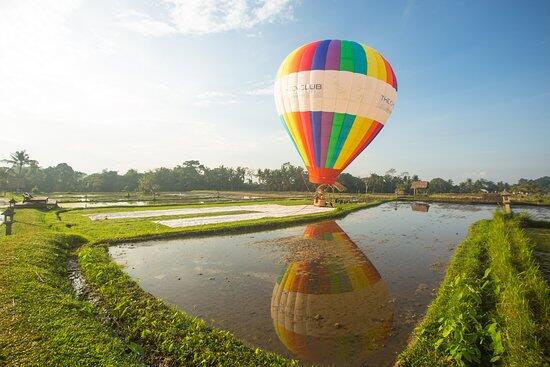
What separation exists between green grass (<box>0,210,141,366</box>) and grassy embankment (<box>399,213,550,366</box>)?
5155 millimetres

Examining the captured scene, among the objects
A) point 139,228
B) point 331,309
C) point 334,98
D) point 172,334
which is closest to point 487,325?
point 331,309

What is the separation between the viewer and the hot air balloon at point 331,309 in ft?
20.5

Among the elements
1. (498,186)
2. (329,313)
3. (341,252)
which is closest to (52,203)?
(341,252)

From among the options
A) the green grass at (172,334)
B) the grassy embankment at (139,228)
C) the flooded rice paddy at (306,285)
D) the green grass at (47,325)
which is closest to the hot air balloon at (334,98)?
the grassy embankment at (139,228)

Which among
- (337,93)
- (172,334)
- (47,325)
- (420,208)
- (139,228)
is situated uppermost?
(337,93)

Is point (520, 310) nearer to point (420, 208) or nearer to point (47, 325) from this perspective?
point (47, 325)

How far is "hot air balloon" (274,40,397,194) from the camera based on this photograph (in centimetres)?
2042

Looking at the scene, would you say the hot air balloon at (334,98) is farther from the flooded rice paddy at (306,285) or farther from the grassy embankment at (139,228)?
the flooded rice paddy at (306,285)

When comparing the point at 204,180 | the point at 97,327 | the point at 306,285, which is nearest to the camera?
the point at 97,327

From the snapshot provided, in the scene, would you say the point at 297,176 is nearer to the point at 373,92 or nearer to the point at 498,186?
the point at 498,186

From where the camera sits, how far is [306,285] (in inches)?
378

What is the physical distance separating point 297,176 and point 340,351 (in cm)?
7717

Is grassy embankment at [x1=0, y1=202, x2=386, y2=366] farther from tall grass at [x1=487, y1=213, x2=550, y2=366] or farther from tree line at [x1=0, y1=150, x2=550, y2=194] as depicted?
tree line at [x1=0, y1=150, x2=550, y2=194]

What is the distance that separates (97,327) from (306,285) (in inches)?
214
